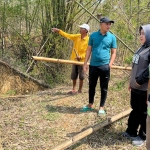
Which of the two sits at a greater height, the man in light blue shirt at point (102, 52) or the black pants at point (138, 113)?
the man in light blue shirt at point (102, 52)

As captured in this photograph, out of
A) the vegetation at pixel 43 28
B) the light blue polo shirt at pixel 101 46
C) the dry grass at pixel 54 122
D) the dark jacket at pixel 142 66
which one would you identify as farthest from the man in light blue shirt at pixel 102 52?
the vegetation at pixel 43 28

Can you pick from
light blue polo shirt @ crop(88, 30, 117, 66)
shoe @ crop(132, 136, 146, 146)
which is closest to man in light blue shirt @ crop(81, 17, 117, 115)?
light blue polo shirt @ crop(88, 30, 117, 66)

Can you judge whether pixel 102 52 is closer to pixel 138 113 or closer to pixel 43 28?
pixel 138 113

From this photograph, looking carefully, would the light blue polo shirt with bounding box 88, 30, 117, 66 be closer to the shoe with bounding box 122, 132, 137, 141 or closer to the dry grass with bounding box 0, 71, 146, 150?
the dry grass with bounding box 0, 71, 146, 150

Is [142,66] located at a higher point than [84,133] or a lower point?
higher

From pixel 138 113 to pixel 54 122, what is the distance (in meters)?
1.41

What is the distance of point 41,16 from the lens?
8.13 metres

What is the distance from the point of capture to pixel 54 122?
4.40 meters

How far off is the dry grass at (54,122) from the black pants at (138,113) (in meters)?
0.19

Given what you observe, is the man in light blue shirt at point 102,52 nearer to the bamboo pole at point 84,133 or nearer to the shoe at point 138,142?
the bamboo pole at point 84,133

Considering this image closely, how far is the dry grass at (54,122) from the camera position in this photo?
380cm

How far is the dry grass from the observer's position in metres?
3.80

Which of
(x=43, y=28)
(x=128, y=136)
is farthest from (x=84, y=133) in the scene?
(x=43, y=28)

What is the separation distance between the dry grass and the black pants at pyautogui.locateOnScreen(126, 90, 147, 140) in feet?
0.63
